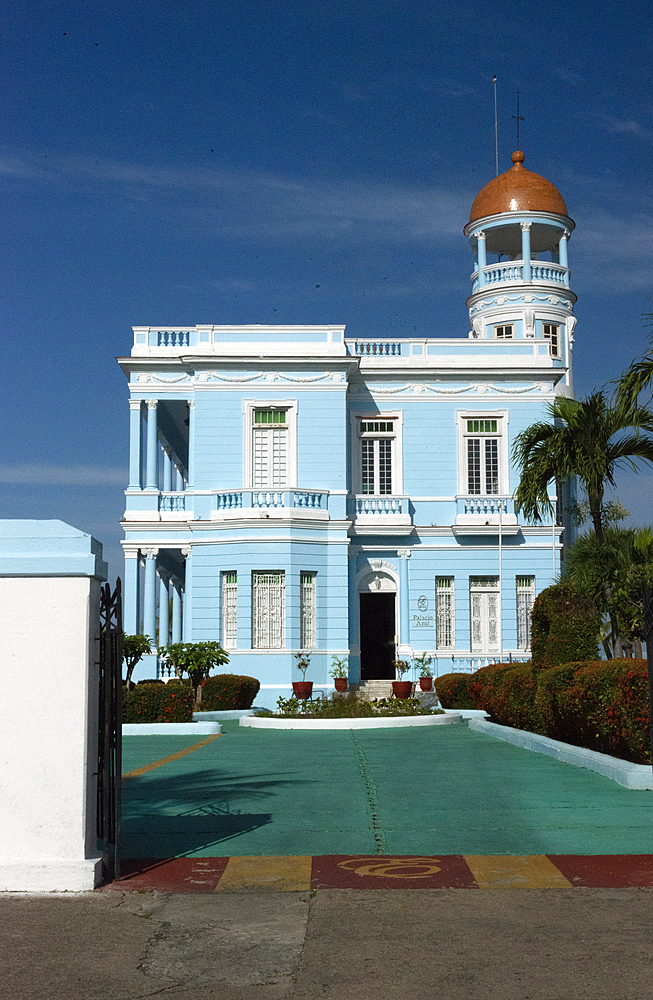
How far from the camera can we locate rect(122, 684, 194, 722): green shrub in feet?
Result: 67.9

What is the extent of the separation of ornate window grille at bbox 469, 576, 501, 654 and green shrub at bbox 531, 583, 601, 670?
14.9 metres

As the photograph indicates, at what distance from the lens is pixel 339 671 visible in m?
28.7

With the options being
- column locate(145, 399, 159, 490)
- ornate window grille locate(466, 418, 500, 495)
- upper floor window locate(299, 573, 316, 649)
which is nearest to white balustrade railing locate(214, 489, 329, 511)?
upper floor window locate(299, 573, 316, 649)

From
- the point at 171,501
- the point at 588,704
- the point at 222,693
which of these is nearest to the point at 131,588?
the point at 171,501

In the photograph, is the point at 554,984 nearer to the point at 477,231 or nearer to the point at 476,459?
the point at 476,459

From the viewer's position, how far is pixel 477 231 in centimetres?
3875

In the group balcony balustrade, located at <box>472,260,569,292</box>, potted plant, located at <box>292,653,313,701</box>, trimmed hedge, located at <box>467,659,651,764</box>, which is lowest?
potted plant, located at <box>292,653,313,701</box>

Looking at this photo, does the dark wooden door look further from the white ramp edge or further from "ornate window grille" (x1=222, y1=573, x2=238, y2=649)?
the white ramp edge

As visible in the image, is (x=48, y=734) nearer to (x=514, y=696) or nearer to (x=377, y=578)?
(x=514, y=696)

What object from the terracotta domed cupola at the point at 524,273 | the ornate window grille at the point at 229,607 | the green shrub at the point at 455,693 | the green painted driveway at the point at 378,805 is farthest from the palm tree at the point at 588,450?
the terracotta domed cupola at the point at 524,273

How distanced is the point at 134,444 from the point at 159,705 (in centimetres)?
1131

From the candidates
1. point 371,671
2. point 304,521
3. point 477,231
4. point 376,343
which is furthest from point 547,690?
point 477,231

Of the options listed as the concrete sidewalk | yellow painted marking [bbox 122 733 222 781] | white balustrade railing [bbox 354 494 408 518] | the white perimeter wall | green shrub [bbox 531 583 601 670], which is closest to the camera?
the concrete sidewalk

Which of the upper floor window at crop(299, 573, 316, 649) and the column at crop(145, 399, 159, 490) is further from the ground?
the column at crop(145, 399, 159, 490)
